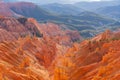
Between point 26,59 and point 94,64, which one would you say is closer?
point 94,64

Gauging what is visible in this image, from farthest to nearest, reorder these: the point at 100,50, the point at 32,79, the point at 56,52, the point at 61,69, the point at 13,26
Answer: the point at 13,26, the point at 56,52, the point at 100,50, the point at 61,69, the point at 32,79

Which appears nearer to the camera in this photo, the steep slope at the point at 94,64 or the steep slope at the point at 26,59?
the steep slope at the point at 94,64

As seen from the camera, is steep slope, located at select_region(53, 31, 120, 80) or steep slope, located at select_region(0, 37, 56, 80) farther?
steep slope, located at select_region(0, 37, 56, 80)

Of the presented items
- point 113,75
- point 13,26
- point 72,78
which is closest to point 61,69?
point 72,78

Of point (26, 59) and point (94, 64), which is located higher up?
point (94, 64)

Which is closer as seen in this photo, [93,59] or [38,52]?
[93,59]

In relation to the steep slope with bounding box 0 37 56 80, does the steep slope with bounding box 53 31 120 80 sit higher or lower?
higher

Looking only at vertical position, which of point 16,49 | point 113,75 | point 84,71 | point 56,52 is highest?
point 113,75

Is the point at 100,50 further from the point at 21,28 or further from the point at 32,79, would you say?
the point at 21,28

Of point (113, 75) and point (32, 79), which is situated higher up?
point (113, 75)

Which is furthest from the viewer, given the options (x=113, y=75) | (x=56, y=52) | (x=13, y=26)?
(x=13, y=26)

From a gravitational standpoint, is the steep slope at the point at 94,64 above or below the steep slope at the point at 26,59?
above
